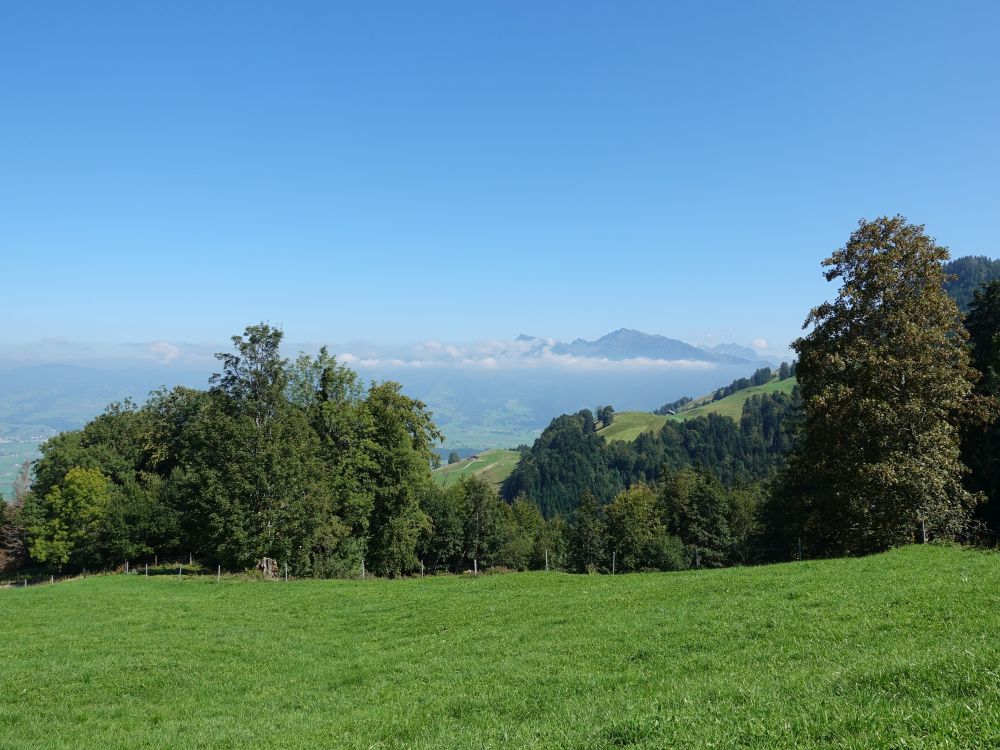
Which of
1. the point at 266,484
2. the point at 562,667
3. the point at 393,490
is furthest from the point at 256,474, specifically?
the point at 562,667

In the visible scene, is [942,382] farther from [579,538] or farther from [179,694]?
[579,538]

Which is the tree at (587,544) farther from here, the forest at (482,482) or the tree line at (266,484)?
the tree line at (266,484)

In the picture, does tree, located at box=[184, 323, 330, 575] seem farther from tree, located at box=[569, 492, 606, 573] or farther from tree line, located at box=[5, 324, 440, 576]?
tree, located at box=[569, 492, 606, 573]

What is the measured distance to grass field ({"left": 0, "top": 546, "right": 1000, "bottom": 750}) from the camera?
9016 mm

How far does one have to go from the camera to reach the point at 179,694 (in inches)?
669

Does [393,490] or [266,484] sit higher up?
[266,484]

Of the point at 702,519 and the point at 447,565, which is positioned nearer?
the point at 447,565

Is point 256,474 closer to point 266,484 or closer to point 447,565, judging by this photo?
point 266,484

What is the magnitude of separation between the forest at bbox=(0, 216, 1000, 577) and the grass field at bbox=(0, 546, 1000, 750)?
23.1 feet

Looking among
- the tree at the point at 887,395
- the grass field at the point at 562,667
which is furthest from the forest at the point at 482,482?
the grass field at the point at 562,667

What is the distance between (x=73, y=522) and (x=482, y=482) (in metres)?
49.3

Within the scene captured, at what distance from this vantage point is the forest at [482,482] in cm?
3017

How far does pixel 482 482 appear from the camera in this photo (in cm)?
8750

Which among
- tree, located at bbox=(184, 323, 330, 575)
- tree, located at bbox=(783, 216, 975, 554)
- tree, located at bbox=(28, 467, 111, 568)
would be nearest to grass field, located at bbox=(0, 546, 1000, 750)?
tree, located at bbox=(783, 216, 975, 554)
